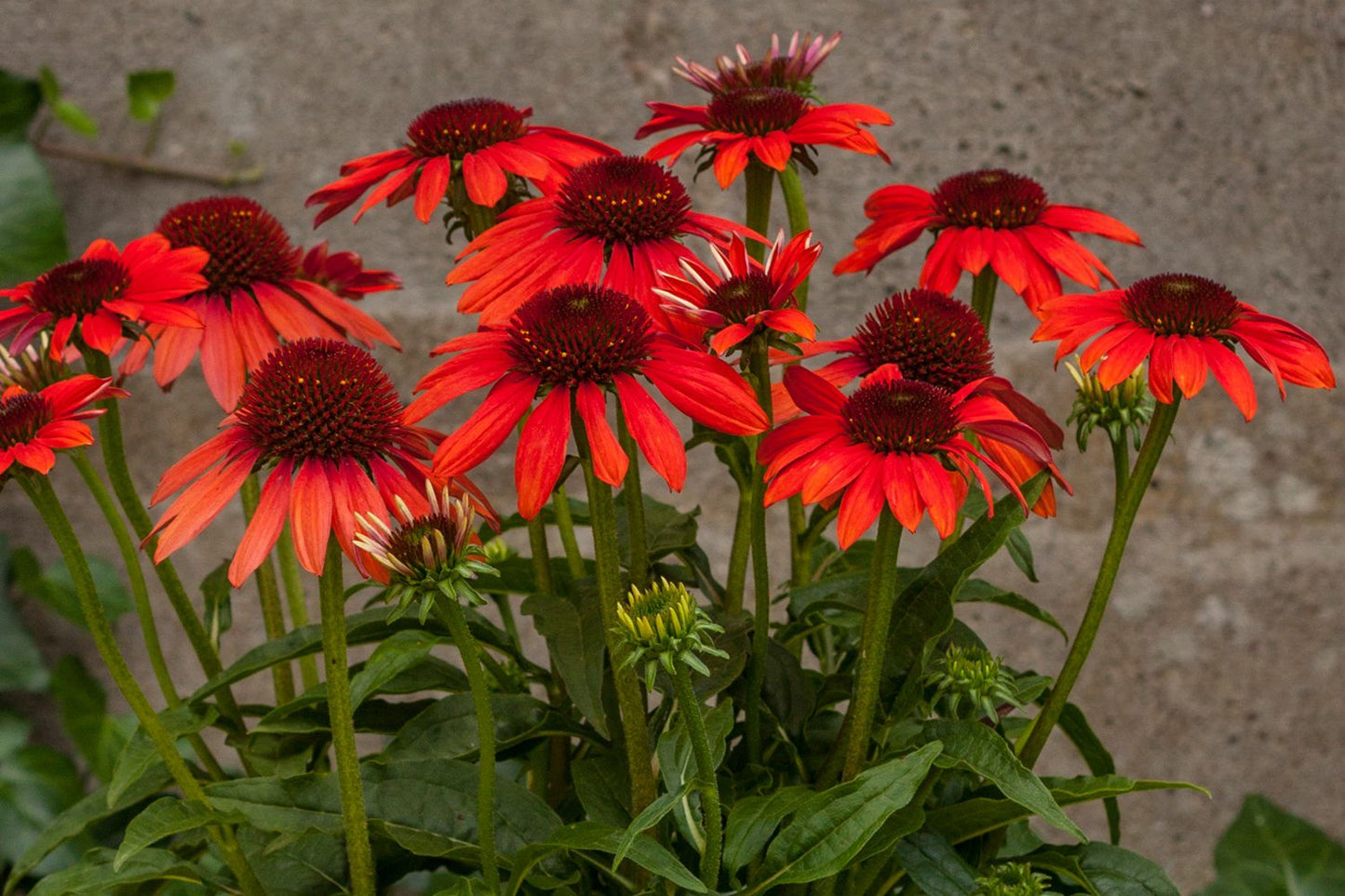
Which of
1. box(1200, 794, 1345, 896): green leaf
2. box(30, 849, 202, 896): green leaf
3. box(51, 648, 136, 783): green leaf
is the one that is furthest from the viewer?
box(51, 648, 136, 783): green leaf

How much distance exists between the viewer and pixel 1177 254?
109cm

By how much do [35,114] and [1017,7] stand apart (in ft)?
2.77

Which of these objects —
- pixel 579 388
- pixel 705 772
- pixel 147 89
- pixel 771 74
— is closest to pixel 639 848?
pixel 705 772

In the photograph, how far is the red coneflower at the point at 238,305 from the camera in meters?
0.53

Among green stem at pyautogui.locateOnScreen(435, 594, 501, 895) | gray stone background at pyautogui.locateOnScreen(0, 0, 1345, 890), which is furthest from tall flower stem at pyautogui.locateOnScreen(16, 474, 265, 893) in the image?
gray stone background at pyautogui.locateOnScreen(0, 0, 1345, 890)

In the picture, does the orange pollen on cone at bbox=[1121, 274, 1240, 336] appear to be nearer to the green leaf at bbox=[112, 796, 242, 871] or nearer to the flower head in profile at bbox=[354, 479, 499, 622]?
the flower head in profile at bbox=[354, 479, 499, 622]

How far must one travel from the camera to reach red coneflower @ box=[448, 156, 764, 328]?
46cm

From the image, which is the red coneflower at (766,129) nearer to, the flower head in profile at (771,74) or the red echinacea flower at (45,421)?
the flower head in profile at (771,74)

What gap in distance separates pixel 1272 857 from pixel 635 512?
855mm

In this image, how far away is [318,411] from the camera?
16.2 inches

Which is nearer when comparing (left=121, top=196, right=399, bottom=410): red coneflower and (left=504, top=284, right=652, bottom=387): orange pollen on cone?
(left=504, top=284, right=652, bottom=387): orange pollen on cone

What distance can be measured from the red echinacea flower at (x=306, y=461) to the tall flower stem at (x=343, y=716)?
2 cm

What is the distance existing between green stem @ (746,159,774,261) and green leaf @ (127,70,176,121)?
0.76m

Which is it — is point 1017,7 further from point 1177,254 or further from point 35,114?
point 35,114
